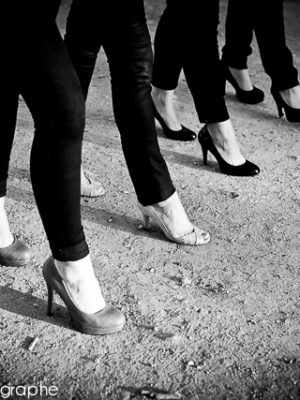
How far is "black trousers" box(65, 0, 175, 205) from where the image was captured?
2.20m

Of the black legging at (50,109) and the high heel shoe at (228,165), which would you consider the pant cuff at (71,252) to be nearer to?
the black legging at (50,109)

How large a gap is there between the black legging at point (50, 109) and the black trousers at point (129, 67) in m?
0.41

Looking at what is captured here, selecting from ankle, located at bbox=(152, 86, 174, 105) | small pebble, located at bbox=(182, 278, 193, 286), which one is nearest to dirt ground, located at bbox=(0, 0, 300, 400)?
small pebble, located at bbox=(182, 278, 193, 286)

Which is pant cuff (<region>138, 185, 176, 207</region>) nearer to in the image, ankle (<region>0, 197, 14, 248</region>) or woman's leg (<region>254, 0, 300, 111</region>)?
ankle (<region>0, 197, 14, 248</region>)

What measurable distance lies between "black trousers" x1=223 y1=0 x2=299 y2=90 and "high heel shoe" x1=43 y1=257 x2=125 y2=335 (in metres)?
2.05

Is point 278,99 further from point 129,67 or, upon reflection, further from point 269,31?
point 129,67

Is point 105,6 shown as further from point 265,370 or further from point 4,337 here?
point 265,370

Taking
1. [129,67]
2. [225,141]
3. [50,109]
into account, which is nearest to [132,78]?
[129,67]

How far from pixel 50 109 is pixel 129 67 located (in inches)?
21.9

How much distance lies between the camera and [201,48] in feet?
9.70

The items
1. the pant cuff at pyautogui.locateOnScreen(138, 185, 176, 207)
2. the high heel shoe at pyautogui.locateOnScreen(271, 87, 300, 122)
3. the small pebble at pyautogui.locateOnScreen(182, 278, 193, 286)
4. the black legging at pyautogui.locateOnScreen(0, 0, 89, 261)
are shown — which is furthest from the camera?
the high heel shoe at pyautogui.locateOnScreen(271, 87, 300, 122)

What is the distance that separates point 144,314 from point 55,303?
30 cm

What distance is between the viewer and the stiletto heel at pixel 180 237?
101 inches

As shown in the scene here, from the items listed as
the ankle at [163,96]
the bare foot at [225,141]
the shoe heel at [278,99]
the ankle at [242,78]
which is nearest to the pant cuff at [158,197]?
the bare foot at [225,141]
